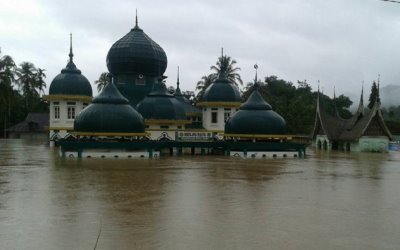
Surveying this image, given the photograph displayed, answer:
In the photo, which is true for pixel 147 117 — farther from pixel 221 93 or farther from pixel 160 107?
pixel 221 93

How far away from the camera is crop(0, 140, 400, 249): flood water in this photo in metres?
9.14

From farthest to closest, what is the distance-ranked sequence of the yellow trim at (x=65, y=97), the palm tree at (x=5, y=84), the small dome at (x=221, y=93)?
1. the palm tree at (x=5, y=84)
2. the yellow trim at (x=65, y=97)
3. the small dome at (x=221, y=93)

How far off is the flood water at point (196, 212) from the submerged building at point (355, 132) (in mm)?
31365

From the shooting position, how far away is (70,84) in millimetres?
48562

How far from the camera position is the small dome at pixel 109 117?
108 feet

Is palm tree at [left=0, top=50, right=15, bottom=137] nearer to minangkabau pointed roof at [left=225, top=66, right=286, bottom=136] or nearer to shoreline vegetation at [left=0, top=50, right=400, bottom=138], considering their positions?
shoreline vegetation at [left=0, top=50, right=400, bottom=138]

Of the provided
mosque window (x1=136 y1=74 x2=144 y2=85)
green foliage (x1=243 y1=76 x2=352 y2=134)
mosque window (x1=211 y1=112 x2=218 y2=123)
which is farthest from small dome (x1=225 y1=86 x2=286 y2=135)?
green foliage (x1=243 y1=76 x2=352 y2=134)

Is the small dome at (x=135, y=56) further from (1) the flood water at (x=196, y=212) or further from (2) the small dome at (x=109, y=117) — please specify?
(1) the flood water at (x=196, y=212)

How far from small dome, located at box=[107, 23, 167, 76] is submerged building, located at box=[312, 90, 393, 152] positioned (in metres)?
20.0

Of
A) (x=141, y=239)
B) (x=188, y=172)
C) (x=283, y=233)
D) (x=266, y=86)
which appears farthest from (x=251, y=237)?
(x=266, y=86)

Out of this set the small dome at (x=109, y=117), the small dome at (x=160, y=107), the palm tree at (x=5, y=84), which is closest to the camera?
the small dome at (x=109, y=117)

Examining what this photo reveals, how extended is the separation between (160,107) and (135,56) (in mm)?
7910

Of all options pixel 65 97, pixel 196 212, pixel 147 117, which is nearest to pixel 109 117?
pixel 147 117

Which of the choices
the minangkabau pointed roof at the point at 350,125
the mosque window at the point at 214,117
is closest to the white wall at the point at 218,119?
the mosque window at the point at 214,117
